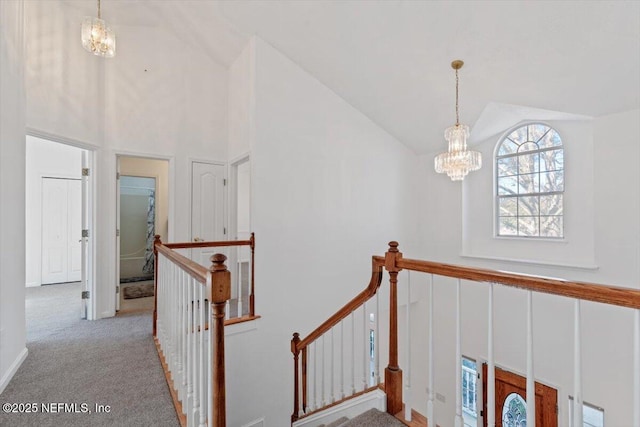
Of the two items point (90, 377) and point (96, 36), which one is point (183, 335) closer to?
point (90, 377)

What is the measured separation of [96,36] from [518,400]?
22.1ft

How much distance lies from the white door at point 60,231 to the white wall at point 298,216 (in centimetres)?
403

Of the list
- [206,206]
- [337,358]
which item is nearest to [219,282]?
[337,358]

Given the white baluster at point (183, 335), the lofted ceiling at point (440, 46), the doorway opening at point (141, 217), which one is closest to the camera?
the white baluster at point (183, 335)

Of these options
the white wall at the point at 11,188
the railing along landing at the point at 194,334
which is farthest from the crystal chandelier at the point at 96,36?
the railing along landing at the point at 194,334

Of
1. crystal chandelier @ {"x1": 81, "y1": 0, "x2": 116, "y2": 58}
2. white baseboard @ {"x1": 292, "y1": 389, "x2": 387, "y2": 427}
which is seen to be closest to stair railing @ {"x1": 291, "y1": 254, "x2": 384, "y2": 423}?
white baseboard @ {"x1": 292, "y1": 389, "x2": 387, "y2": 427}

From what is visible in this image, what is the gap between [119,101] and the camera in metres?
3.81

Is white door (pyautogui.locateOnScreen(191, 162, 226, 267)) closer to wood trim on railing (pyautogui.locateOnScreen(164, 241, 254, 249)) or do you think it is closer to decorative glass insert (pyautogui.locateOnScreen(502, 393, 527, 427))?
wood trim on railing (pyautogui.locateOnScreen(164, 241, 254, 249))

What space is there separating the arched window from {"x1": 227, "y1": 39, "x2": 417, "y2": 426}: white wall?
1793 millimetres

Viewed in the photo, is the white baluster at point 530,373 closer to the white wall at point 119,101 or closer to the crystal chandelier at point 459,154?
the crystal chandelier at point 459,154

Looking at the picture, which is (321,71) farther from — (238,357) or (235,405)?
(235,405)

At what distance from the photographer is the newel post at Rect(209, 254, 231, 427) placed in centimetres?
127

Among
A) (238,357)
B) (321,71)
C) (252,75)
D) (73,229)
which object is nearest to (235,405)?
(238,357)

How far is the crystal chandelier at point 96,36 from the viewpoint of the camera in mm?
2803
